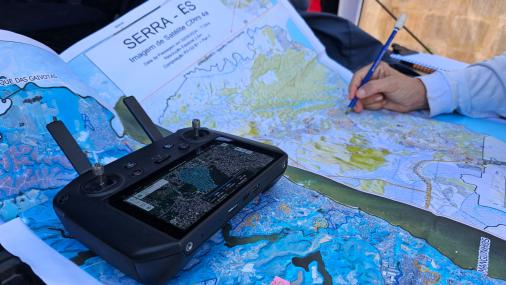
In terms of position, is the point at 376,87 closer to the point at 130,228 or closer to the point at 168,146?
the point at 168,146

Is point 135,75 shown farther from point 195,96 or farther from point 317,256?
point 317,256

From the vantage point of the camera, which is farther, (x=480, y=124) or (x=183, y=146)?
(x=480, y=124)

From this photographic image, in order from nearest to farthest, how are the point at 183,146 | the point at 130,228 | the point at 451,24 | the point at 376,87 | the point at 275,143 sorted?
the point at 130,228 → the point at 183,146 → the point at 275,143 → the point at 376,87 → the point at 451,24

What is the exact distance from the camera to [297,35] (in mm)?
792

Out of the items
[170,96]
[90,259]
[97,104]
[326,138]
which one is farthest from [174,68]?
Answer: [90,259]

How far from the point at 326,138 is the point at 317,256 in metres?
0.27

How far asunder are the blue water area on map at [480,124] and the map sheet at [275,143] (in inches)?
1.2

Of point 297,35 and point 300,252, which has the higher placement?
point 297,35

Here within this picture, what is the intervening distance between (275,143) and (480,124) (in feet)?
1.26

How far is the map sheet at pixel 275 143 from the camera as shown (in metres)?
0.33

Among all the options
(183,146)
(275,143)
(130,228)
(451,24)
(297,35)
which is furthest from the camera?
(451,24)

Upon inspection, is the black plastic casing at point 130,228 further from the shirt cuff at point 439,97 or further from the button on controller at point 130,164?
the shirt cuff at point 439,97

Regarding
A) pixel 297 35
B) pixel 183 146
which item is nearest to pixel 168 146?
pixel 183 146

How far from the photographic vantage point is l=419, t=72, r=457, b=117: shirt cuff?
66 centimetres
